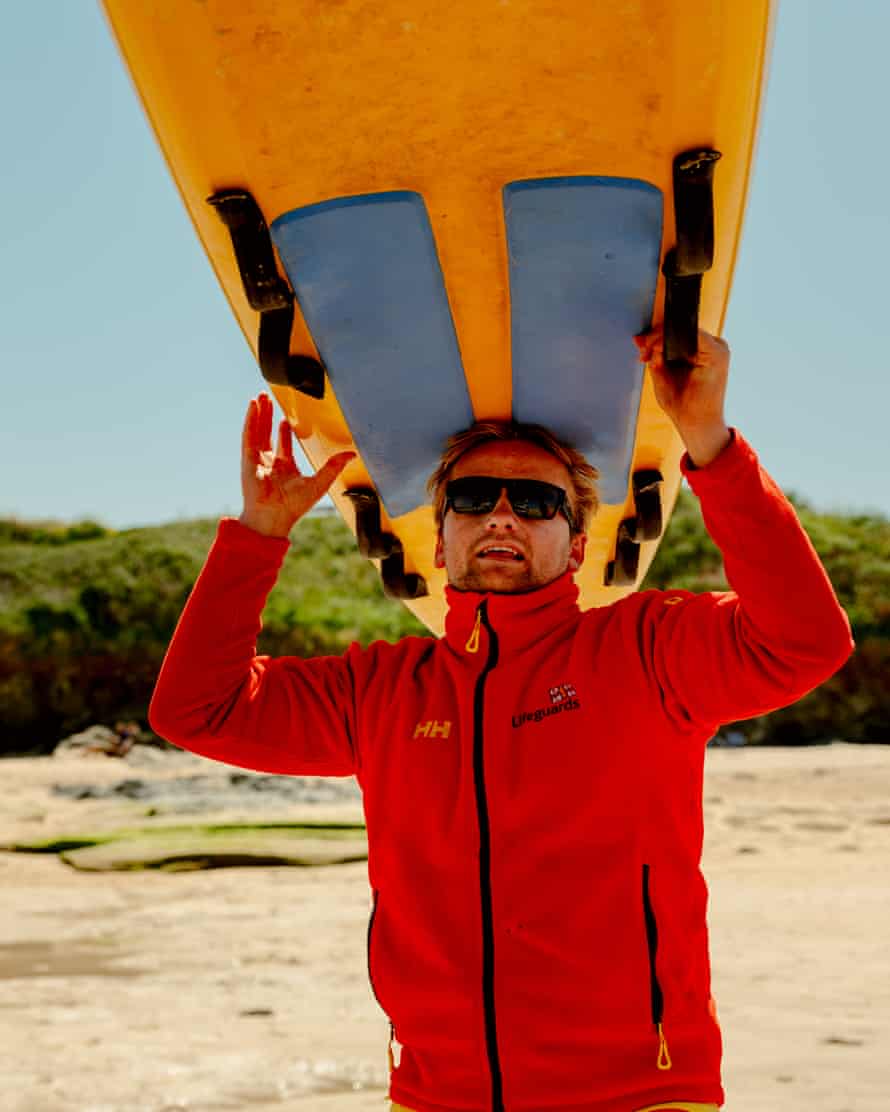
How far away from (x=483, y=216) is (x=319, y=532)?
18.1 meters

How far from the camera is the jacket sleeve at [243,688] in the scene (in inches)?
74.0

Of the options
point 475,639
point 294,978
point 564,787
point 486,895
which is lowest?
point 294,978

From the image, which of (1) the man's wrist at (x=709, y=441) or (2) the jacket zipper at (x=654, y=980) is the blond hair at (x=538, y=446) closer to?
(1) the man's wrist at (x=709, y=441)

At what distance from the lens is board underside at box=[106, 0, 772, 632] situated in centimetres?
145

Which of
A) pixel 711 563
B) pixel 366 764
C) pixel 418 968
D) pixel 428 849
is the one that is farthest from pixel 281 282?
pixel 711 563

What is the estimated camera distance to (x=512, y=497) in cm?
190

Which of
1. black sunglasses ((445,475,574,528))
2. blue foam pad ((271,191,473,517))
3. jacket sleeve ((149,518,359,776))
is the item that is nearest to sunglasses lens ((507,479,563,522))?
black sunglasses ((445,475,574,528))

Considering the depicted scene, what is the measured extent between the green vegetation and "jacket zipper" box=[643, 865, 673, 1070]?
1339 centimetres

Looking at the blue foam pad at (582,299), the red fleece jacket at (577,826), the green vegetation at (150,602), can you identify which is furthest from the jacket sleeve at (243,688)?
the green vegetation at (150,602)

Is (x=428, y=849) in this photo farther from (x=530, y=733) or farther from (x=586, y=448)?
(x=586, y=448)

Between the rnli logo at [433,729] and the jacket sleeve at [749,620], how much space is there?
12.6 inches

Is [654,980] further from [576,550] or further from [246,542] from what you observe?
[246,542]

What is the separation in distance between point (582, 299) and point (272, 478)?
2.07 ft

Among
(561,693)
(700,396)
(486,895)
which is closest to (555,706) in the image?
(561,693)
